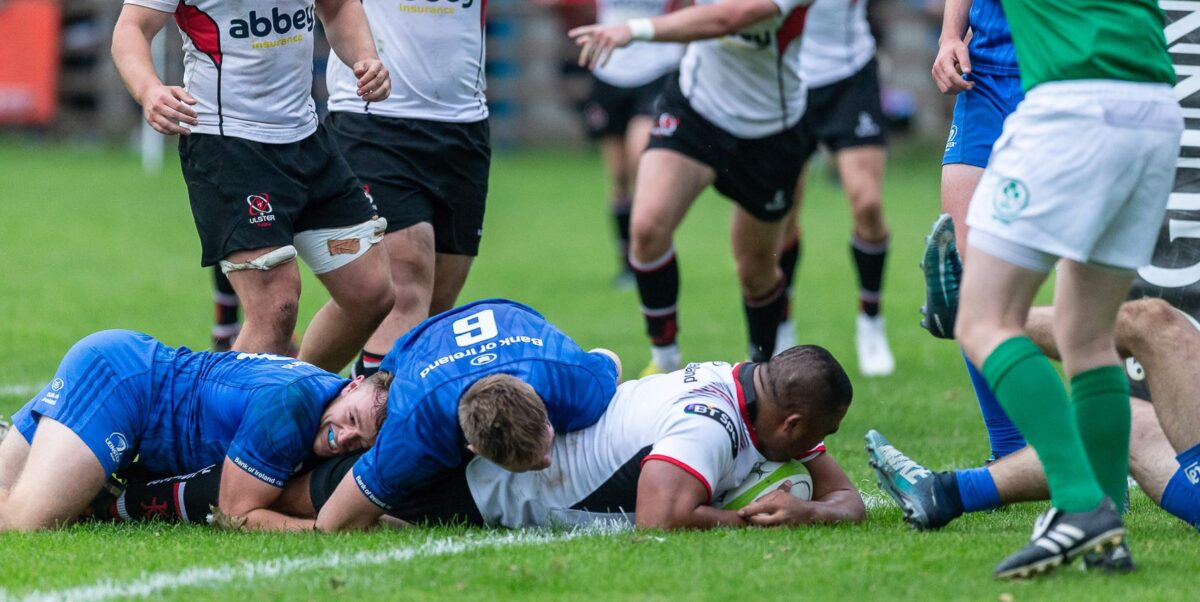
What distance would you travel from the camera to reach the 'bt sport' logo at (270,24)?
526 centimetres

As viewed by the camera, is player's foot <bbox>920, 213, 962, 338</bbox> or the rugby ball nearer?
player's foot <bbox>920, 213, 962, 338</bbox>

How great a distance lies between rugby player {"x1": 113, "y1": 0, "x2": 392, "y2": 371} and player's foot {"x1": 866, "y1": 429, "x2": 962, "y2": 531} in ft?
6.50

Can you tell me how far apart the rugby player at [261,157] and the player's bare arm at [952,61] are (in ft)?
6.27

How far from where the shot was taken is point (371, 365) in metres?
6.01

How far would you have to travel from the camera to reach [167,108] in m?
4.80

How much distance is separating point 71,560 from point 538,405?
128 centimetres

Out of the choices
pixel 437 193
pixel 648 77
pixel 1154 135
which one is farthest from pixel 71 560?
pixel 648 77

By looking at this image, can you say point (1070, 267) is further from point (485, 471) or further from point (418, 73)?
point (418, 73)

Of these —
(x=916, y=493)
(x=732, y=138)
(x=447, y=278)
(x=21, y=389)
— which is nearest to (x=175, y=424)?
(x=447, y=278)

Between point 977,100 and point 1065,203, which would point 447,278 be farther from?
point 1065,203

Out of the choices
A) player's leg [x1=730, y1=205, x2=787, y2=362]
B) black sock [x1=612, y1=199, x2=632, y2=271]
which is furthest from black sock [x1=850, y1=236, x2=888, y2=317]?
black sock [x1=612, y1=199, x2=632, y2=271]

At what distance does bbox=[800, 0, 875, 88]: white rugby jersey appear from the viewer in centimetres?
867

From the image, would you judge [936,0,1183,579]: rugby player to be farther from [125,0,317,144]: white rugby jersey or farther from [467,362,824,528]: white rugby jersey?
[125,0,317,144]: white rugby jersey

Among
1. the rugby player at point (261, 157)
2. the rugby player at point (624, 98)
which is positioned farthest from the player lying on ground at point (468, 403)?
the rugby player at point (624, 98)
